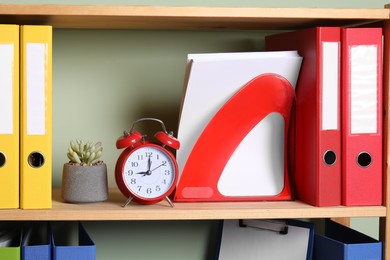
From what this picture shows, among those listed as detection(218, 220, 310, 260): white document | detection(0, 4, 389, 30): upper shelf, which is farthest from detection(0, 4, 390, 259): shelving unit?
detection(218, 220, 310, 260): white document

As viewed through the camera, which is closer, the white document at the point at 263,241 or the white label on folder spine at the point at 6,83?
the white label on folder spine at the point at 6,83

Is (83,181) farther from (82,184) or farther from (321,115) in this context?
(321,115)

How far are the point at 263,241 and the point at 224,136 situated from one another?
10.8 inches

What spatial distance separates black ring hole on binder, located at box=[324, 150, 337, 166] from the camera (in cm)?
135

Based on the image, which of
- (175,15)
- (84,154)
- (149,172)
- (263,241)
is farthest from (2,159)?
(263,241)

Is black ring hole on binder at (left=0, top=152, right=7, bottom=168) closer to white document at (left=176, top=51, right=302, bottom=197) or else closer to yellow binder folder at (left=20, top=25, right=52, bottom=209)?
yellow binder folder at (left=20, top=25, right=52, bottom=209)

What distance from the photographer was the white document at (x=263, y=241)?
1.52m

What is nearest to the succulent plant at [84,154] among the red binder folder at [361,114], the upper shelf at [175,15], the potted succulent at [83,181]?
the potted succulent at [83,181]

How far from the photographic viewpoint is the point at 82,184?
1.35m

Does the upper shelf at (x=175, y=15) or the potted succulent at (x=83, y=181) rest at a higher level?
the upper shelf at (x=175, y=15)

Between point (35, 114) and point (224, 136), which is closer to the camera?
point (35, 114)

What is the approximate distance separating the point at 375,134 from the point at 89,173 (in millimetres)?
531

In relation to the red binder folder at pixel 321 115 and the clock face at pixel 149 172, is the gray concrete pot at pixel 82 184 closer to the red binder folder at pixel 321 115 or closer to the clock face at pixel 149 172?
the clock face at pixel 149 172

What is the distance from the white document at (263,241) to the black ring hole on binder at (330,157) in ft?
0.70
